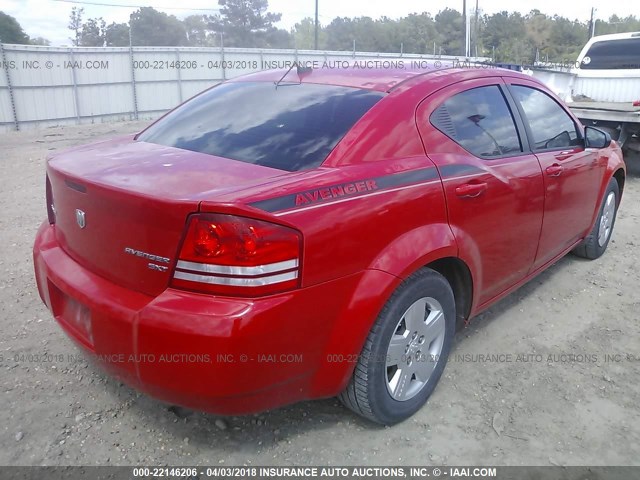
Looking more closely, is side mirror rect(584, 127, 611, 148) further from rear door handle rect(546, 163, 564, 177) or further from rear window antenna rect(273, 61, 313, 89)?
rear window antenna rect(273, 61, 313, 89)

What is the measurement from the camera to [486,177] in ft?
9.02

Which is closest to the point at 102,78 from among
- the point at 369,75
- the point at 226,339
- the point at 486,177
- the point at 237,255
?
the point at 369,75

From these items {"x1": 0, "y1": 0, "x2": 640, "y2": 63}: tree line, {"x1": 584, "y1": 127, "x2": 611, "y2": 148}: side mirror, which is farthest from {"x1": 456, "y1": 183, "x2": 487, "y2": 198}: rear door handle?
{"x1": 0, "y1": 0, "x2": 640, "y2": 63}: tree line

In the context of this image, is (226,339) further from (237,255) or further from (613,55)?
(613,55)

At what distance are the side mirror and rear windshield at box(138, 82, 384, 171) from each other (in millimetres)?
2108

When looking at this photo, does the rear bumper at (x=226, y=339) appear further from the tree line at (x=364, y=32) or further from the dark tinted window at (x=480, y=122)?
the tree line at (x=364, y=32)

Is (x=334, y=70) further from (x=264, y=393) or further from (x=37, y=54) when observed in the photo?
(x=37, y=54)

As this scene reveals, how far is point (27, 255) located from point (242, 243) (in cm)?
356

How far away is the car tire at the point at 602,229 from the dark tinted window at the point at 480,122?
5.64 feet

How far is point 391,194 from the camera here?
7.37 ft

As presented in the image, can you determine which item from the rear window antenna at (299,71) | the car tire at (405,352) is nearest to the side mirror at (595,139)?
the car tire at (405,352)

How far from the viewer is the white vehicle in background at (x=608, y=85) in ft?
26.1

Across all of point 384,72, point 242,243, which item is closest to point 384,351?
point 242,243

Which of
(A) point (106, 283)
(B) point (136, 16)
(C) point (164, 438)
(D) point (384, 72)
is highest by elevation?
(B) point (136, 16)
